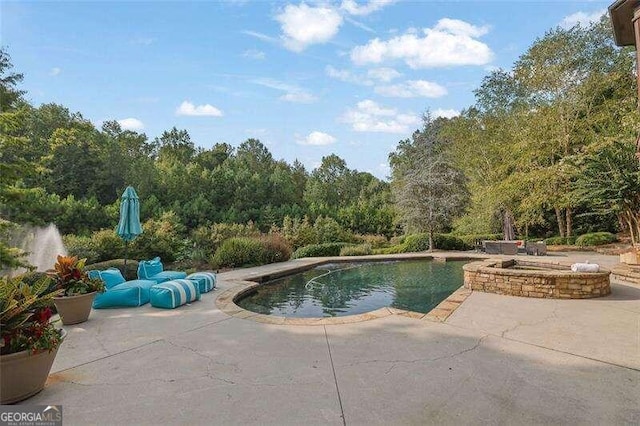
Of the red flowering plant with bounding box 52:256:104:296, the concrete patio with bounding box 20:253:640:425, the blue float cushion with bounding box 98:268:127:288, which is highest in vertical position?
the red flowering plant with bounding box 52:256:104:296

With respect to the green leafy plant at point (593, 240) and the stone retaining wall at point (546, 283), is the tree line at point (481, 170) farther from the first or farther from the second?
the stone retaining wall at point (546, 283)

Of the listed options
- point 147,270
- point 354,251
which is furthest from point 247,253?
point 354,251

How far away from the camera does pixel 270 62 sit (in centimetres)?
891

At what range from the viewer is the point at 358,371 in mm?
3055

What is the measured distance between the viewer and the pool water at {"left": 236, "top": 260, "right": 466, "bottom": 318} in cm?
625

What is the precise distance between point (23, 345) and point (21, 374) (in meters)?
0.21

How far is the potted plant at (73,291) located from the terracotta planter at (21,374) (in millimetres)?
2198

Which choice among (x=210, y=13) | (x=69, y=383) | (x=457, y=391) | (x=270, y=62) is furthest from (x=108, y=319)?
(x=270, y=62)

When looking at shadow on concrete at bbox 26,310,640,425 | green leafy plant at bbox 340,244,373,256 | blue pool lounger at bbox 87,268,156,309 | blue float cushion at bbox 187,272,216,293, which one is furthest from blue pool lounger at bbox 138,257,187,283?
green leafy plant at bbox 340,244,373,256

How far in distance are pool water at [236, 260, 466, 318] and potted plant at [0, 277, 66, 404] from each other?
3541mm

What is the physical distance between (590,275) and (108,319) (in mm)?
7677

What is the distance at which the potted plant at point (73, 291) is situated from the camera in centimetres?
466

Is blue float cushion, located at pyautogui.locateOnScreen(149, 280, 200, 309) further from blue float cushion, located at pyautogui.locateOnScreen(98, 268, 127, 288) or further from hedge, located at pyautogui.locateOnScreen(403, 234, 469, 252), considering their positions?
hedge, located at pyautogui.locateOnScreen(403, 234, 469, 252)

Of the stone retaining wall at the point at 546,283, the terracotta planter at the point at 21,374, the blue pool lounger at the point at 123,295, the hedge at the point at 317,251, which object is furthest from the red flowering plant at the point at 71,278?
the hedge at the point at 317,251
